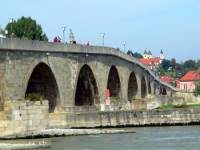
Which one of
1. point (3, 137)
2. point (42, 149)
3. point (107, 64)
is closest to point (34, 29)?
point (107, 64)

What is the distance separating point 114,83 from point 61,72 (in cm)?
1740

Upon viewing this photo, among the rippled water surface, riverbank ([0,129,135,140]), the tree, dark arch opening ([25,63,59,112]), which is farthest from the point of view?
the tree

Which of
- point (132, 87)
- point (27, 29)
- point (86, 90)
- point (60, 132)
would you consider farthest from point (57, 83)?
point (27, 29)

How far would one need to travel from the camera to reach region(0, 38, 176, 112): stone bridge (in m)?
46.2

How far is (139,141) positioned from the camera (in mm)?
40375

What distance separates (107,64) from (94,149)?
2741cm

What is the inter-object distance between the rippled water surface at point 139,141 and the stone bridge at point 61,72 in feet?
22.2

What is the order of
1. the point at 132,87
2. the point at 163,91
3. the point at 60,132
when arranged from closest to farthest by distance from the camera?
the point at 60,132, the point at 132,87, the point at 163,91

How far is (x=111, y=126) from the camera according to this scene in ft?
164

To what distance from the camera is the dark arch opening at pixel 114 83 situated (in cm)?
6806

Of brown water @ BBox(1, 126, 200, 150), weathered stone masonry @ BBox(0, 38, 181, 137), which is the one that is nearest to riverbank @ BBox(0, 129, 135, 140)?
weathered stone masonry @ BBox(0, 38, 181, 137)

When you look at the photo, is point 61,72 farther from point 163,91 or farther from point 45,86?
point 163,91

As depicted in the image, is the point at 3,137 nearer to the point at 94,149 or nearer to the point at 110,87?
the point at 94,149

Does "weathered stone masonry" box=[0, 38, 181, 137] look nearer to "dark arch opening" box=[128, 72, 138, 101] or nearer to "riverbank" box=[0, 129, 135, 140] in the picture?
"riverbank" box=[0, 129, 135, 140]
